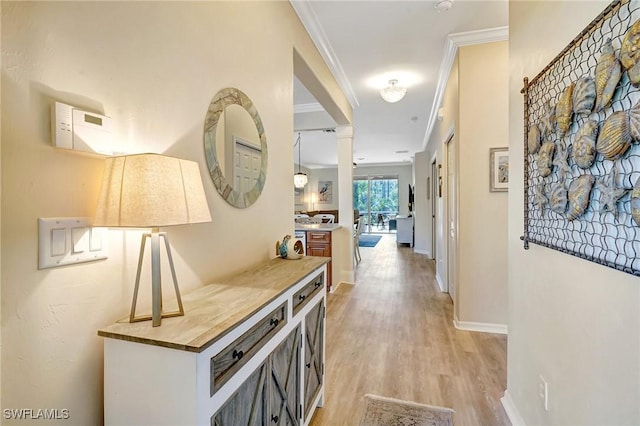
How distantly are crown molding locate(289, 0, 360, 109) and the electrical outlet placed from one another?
9.04ft

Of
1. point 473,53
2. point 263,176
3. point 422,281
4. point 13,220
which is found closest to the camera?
point 13,220

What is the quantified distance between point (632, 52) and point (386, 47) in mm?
2533

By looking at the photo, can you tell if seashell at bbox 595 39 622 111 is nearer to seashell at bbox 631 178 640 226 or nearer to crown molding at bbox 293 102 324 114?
seashell at bbox 631 178 640 226

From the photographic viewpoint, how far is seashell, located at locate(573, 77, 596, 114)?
99 cm

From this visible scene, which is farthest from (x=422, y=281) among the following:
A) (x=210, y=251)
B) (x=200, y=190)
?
(x=200, y=190)

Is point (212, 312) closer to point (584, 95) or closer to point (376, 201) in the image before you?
point (584, 95)

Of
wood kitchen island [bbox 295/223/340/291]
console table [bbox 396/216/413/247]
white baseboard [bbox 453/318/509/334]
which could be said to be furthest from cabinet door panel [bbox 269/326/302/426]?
console table [bbox 396/216/413/247]

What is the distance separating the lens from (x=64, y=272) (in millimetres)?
780

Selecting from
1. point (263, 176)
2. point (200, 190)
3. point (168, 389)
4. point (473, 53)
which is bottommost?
point (168, 389)

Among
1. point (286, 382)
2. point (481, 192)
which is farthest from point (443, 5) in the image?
point (286, 382)

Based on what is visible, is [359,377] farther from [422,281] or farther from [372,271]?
[372,271]

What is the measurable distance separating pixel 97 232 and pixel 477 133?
10.2 ft

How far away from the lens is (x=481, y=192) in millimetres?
2977

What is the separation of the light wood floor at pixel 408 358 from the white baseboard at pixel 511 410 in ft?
0.11
